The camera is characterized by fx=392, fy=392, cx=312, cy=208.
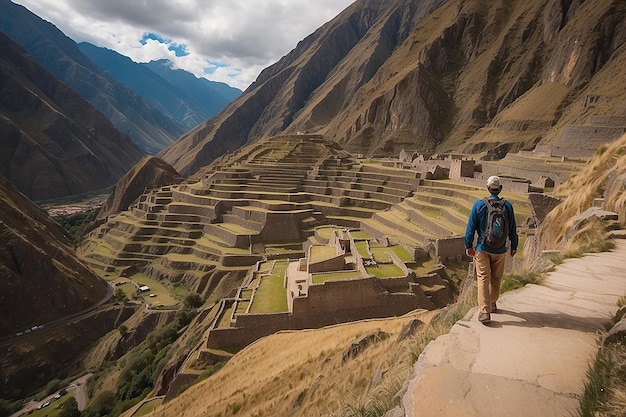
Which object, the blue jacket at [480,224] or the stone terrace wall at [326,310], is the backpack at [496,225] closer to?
the blue jacket at [480,224]

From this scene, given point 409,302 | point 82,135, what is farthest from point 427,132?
point 82,135

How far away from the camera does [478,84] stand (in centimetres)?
7062

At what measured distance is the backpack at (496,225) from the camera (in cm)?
453

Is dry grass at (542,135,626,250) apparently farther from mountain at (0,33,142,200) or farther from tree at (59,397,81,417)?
mountain at (0,33,142,200)

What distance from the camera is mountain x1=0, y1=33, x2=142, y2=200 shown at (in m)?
93.2

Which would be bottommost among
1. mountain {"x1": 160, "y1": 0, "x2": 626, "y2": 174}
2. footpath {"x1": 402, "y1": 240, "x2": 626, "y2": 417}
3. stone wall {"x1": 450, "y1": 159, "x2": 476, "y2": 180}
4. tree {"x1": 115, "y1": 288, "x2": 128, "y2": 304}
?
tree {"x1": 115, "y1": 288, "x2": 128, "y2": 304}

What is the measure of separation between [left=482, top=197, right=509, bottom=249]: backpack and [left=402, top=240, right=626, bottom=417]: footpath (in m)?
0.86

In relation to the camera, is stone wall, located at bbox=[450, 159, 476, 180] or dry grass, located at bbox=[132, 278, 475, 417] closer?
dry grass, located at bbox=[132, 278, 475, 417]

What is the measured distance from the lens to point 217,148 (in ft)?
408

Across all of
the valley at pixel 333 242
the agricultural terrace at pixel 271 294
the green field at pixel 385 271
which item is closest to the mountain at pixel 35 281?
the valley at pixel 333 242

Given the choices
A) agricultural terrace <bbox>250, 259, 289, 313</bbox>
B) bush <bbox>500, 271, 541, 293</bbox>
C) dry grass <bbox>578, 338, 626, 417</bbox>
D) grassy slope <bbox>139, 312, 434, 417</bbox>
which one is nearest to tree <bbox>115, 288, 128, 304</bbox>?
agricultural terrace <bbox>250, 259, 289, 313</bbox>

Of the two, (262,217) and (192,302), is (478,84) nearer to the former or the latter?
→ (262,217)

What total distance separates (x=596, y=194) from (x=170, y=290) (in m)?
28.7

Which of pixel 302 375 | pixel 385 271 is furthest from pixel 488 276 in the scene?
pixel 385 271
